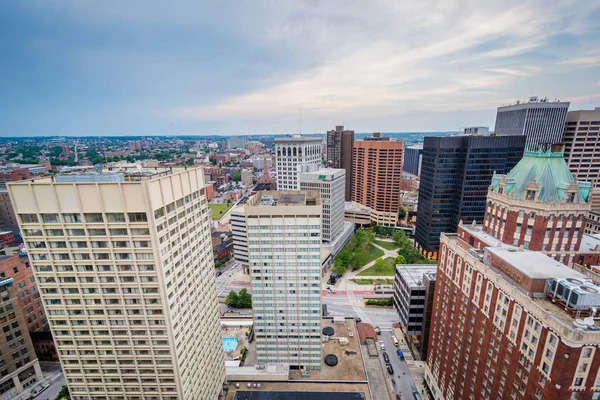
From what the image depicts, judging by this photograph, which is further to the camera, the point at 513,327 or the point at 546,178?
the point at 546,178

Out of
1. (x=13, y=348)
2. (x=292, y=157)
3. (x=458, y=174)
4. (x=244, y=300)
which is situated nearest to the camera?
(x=13, y=348)

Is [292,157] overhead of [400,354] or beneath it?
overhead

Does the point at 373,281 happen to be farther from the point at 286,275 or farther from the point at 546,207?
the point at 546,207

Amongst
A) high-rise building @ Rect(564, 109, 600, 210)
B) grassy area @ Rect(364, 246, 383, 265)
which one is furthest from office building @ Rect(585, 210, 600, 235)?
grassy area @ Rect(364, 246, 383, 265)

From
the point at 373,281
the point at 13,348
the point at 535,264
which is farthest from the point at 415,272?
the point at 13,348

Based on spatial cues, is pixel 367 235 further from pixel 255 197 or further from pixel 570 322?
pixel 570 322

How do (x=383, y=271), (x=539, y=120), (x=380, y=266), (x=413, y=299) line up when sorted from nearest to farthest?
1. (x=413, y=299)
2. (x=380, y=266)
3. (x=383, y=271)
4. (x=539, y=120)

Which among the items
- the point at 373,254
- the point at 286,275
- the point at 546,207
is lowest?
the point at 373,254

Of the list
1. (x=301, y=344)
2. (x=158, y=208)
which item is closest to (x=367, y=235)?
(x=301, y=344)
